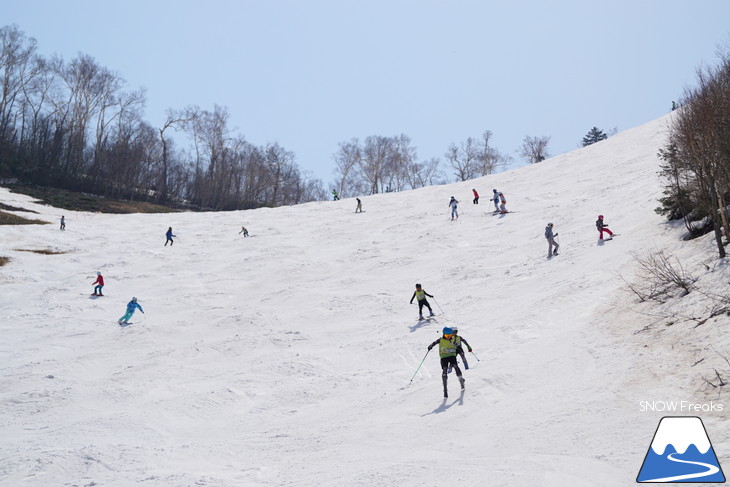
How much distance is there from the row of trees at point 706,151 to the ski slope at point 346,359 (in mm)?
1225

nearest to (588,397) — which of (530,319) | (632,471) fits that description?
(632,471)

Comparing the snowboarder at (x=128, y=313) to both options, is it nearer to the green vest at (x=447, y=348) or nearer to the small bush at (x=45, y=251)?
the green vest at (x=447, y=348)

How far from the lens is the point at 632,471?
6594 mm

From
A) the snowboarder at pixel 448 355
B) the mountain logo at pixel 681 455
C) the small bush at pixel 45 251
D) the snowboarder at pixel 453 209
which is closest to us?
the mountain logo at pixel 681 455

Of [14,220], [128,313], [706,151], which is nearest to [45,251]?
[14,220]

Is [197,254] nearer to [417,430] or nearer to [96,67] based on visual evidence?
[417,430]

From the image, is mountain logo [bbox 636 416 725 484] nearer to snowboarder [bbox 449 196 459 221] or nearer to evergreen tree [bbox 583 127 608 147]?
snowboarder [bbox 449 196 459 221]

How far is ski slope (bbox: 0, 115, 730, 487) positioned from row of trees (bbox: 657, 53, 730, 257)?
4.02ft

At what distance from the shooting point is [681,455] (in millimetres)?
6734

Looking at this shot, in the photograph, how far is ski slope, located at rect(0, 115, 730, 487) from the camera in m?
8.23

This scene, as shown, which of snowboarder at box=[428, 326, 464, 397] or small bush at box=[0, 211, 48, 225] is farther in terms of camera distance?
small bush at box=[0, 211, 48, 225]

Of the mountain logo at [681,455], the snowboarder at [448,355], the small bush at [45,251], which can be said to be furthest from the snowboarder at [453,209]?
the mountain logo at [681,455]

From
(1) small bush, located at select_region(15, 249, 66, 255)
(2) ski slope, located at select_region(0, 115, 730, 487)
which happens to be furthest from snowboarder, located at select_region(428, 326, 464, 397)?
(1) small bush, located at select_region(15, 249, 66, 255)

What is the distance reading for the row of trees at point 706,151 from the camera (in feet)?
44.6
